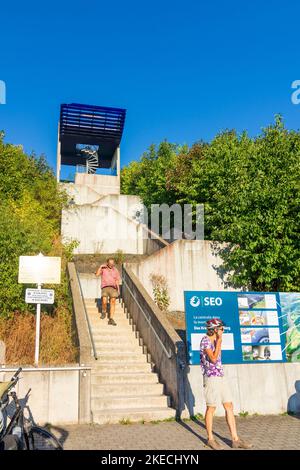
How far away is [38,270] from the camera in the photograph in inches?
338

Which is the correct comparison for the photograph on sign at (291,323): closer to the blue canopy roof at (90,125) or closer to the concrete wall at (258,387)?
the concrete wall at (258,387)

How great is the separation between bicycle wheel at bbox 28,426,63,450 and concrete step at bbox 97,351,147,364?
14.8 ft

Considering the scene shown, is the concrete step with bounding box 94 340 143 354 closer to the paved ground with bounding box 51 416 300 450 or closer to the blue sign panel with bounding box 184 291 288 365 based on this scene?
the blue sign panel with bounding box 184 291 288 365

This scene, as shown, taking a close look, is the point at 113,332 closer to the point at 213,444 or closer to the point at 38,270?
the point at 38,270

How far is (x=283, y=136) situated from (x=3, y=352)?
51.1 feet

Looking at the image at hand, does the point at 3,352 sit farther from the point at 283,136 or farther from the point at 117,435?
the point at 283,136

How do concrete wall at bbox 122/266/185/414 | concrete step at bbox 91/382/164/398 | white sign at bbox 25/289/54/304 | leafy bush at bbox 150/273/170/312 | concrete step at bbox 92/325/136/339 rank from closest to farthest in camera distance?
concrete wall at bbox 122/266/185/414
concrete step at bbox 91/382/164/398
white sign at bbox 25/289/54/304
concrete step at bbox 92/325/136/339
leafy bush at bbox 150/273/170/312

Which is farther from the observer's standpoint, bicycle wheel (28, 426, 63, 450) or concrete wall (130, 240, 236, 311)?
concrete wall (130, 240, 236, 311)

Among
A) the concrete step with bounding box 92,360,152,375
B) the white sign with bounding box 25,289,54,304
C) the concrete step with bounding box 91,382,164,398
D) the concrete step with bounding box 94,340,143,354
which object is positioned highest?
the white sign with bounding box 25,289,54,304

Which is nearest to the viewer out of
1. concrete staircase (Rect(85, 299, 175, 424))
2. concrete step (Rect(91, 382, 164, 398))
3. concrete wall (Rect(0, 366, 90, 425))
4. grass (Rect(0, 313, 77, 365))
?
concrete wall (Rect(0, 366, 90, 425))

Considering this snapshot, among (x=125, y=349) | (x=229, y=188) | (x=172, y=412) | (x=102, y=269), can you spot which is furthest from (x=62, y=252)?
(x=172, y=412)

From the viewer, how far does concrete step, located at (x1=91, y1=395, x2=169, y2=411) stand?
301 inches

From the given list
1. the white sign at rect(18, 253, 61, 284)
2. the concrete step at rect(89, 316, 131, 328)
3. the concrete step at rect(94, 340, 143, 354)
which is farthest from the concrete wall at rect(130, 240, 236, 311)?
the white sign at rect(18, 253, 61, 284)

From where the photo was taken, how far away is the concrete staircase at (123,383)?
7.45m
